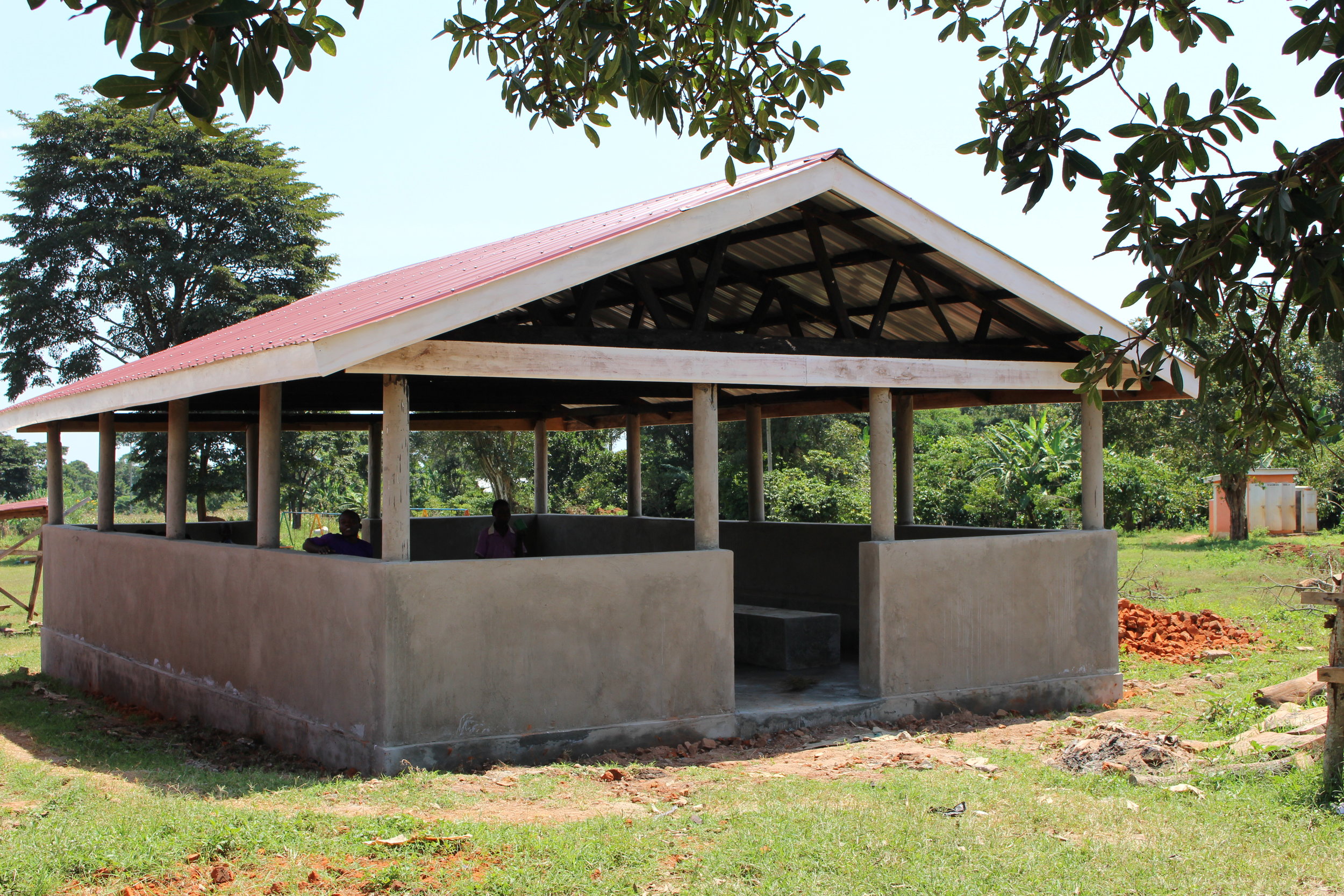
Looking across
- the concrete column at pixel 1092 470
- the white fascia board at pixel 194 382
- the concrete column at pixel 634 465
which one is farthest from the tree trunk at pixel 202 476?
the concrete column at pixel 1092 470

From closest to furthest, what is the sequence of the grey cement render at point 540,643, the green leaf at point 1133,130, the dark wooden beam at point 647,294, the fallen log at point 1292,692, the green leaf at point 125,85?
the green leaf at point 125,85, the green leaf at point 1133,130, the grey cement render at point 540,643, the dark wooden beam at point 647,294, the fallen log at point 1292,692

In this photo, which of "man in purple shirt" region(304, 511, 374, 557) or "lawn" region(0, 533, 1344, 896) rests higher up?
"man in purple shirt" region(304, 511, 374, 557)

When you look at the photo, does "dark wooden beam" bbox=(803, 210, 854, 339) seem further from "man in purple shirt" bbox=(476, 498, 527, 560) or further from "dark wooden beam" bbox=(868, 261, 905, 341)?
"man in purple shirt" bbox=(476, 498, 527, 560)

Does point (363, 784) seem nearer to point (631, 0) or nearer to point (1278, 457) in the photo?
point (631, 0)

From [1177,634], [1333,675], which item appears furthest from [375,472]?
[1333,675]

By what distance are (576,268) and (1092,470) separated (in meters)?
5.52

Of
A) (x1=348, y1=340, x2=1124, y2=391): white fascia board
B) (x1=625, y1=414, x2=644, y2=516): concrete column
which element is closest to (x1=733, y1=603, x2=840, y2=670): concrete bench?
(x1=348, y1=340, x2=1124, y2=391): white fascia board

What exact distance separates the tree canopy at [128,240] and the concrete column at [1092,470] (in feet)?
76.0

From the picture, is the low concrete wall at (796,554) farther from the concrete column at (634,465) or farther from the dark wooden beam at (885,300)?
the dark wooden beam at (885,300)

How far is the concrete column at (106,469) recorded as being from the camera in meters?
12.7

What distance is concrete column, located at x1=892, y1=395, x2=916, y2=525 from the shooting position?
12.6 m

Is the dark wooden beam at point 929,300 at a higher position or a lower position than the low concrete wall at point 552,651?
higher

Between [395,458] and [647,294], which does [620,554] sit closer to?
[647,294]

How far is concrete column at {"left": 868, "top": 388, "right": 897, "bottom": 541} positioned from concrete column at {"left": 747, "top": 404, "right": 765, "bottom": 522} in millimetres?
4286
